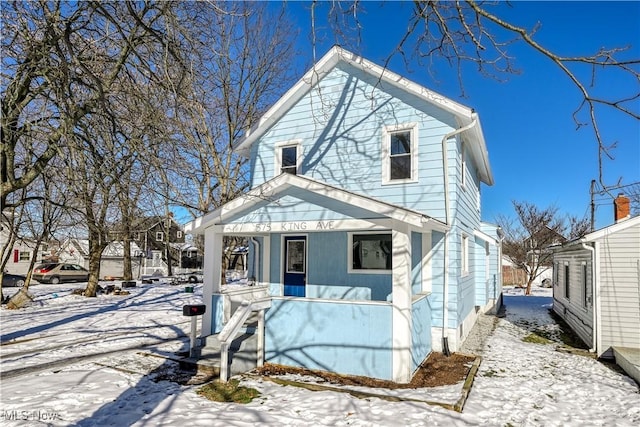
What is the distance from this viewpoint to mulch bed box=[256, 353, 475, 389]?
6.43m

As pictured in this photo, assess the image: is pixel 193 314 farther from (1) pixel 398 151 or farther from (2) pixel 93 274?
(2) pixel 93 274

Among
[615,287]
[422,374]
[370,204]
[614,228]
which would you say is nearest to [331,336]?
[422,374]

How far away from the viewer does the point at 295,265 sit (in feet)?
32.0

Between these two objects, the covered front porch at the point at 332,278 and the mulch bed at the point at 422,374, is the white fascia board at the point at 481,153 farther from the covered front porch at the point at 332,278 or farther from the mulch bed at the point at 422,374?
the mulch bed at the point at 422,374

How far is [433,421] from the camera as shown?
4.93m

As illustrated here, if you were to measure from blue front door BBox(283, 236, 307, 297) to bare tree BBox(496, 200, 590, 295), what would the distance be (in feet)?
62.2

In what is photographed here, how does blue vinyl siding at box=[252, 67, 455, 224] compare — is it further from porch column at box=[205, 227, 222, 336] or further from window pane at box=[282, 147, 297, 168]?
porch column at box=[205, 227, 222, 336]

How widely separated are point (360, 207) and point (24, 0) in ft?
18.3

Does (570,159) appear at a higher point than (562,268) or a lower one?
higher

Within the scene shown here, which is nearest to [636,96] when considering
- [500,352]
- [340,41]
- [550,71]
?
[340,41]

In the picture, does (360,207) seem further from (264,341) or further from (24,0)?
(24,0)

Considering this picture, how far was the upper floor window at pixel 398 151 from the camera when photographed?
909 cm

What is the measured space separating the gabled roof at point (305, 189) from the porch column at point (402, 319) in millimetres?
537

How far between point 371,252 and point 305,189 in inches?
98.5
